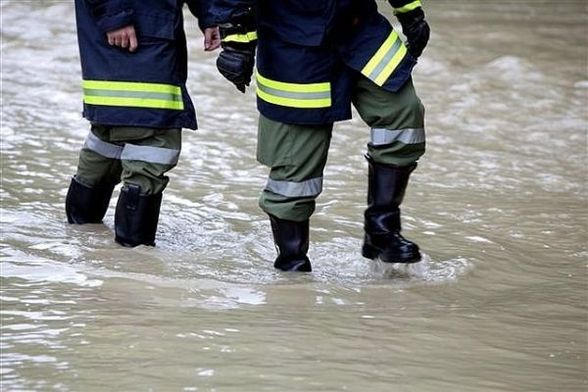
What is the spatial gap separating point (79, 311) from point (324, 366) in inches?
34.0

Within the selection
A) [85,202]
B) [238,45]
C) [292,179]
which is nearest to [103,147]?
[85,202]

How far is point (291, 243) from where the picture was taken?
4934 millimetres

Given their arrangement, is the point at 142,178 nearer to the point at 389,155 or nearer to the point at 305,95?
the point at 305,95

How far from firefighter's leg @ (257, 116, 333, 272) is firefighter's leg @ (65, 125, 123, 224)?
2.53 feet

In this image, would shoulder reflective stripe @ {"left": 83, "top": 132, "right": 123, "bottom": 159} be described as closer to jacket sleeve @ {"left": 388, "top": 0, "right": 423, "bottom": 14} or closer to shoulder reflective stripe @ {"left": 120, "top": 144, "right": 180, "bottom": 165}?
shoulder reflective stripe @ {"left": 120, "top": 144, "right": 180, "bottom": 165}

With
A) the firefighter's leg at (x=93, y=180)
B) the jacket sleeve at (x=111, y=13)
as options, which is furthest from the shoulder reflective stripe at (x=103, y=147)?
the jacket sleeve at (x=111, y=13)

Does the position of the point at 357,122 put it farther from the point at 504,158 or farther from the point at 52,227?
the point at 52,227

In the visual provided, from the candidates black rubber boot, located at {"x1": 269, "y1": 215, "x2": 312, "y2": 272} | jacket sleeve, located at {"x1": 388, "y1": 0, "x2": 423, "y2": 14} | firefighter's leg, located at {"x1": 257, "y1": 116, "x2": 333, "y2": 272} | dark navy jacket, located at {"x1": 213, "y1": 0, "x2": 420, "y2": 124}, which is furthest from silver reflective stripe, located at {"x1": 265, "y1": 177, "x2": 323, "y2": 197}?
jacket sleeve, located at {"x1": 388, "y1": 0, "x2": 423, "y2": 14}

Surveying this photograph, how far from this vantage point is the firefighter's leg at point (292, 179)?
4.80 metres

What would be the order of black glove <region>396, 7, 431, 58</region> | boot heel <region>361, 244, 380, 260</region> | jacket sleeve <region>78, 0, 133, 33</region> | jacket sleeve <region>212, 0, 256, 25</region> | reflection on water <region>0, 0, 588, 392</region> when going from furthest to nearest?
1. boot heel <region>361, 244, 380, 260</region>
2. black glove <region>396, 7, 431, 58</region>
3. jacket sleeve <region>78, 0, 133, 33</region>
4. jacket sleeve <region>212, 0, 256, 25</region>
5. reflection on water <region>0, 0, 588, 392</region>

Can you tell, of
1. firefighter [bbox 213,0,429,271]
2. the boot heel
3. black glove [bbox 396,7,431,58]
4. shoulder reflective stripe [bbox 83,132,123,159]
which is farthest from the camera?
shoulder reflective stripe [bbox 83,132,123,159]

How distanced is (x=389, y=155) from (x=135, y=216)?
1084 mm

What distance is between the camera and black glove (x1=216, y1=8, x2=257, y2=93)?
14.7 feet

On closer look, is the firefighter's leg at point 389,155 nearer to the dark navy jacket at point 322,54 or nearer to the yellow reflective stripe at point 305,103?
the dark navy jacket at point 322,54
